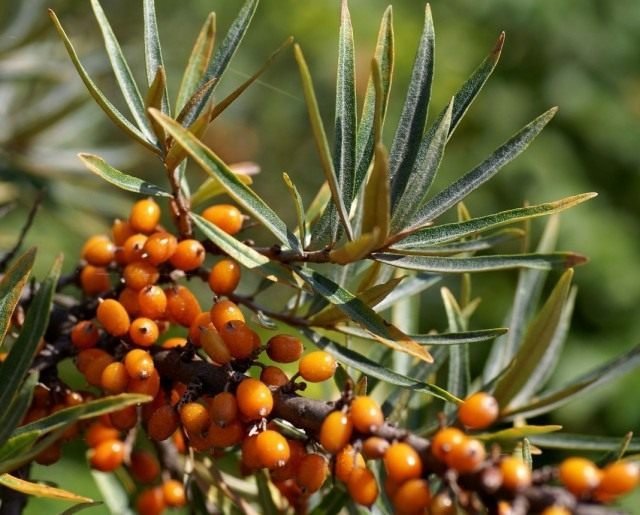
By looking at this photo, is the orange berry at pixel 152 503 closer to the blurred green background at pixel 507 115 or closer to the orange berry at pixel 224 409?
the orange berry at pixel 224 409

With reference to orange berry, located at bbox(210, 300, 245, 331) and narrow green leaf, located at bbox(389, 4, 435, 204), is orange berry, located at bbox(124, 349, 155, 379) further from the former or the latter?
narrow green leaf, located at bbox(389, 4, 435, 204)

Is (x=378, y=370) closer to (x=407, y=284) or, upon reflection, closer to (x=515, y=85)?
(x=407, y=284)

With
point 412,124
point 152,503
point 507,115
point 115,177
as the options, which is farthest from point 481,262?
point 507,115

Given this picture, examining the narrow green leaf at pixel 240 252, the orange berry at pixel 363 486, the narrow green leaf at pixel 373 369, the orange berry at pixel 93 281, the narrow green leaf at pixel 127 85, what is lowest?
the orange berry at pixel 93 281

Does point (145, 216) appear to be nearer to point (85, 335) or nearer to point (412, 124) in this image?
point (85, 335)

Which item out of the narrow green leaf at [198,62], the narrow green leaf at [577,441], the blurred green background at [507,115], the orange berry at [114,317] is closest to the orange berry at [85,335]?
the orange berry at [114,317]
